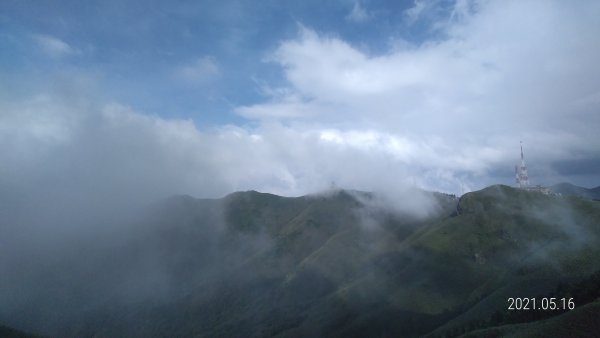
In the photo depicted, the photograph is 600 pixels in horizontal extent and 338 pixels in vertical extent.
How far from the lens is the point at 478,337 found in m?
196

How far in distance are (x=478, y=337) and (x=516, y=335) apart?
2462 cm

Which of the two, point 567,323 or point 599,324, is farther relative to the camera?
point 567,323

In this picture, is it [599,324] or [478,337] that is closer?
[599,324]

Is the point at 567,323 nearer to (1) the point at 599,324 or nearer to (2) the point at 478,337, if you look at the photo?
(1) the point at 599,324

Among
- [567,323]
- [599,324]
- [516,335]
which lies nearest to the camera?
[599,324]

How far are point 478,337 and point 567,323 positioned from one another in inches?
1720

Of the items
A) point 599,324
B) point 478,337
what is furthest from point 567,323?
point 478,337

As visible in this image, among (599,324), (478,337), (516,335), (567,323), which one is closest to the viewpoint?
(599,324)

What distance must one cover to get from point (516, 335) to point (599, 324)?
1246 inches

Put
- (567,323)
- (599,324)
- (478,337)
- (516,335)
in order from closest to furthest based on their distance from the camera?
(599,324), (567,323), (516,335), (478,337)

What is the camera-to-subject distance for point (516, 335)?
174 metres

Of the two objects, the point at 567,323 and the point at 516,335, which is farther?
the point at 516,335

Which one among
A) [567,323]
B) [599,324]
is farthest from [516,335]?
[599,324]

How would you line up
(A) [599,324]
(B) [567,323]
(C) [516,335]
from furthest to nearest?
(C) [516,335], (B) [567,323], (A) [599,324]
